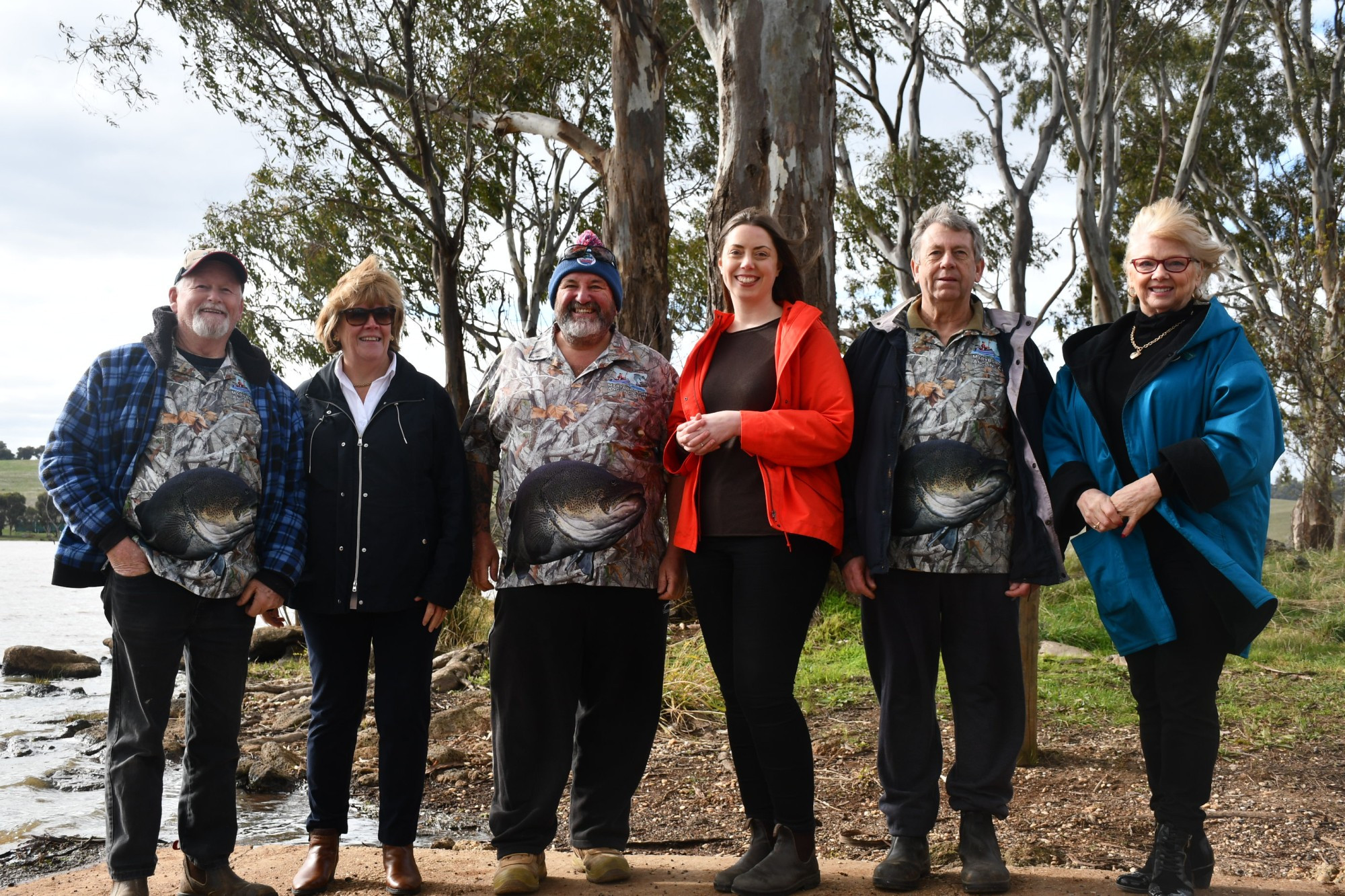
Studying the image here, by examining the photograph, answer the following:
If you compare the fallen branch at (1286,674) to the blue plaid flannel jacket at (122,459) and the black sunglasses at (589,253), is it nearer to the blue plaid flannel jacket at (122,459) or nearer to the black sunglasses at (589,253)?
the black sunglasses at (589,253)

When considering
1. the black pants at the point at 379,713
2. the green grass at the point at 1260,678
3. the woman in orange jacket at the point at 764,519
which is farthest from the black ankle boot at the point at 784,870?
the green grass at the point at 1260,678

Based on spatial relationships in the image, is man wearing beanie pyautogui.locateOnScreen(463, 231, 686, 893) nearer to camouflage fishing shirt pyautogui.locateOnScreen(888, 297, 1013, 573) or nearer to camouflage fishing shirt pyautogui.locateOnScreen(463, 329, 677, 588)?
camouflage fishing shirt pyautogui.locateOnScreen(463, 329, 677, 588)

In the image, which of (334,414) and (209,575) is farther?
(334,414)

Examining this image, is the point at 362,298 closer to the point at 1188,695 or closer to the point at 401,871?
the point at 401,871

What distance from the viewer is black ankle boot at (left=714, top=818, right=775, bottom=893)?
10.7 ft

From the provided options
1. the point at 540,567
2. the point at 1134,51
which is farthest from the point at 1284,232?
the point at 540,567

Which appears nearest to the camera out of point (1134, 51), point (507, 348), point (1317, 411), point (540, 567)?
point (540, 567)

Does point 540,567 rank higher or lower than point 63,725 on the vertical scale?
higher

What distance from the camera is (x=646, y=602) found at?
11.2 ft

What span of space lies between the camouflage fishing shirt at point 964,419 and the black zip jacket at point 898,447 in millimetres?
27

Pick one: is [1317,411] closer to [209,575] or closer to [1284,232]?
[1284,232]

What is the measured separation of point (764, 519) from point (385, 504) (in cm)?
115

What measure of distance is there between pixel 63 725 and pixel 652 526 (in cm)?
707

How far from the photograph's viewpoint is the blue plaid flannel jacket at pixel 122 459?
312cm
